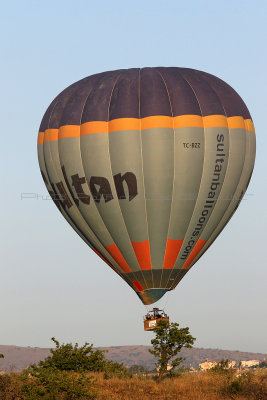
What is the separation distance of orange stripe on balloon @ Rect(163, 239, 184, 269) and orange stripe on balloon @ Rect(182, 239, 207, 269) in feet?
3.03

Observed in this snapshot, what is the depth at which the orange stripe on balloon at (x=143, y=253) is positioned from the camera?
126 ft

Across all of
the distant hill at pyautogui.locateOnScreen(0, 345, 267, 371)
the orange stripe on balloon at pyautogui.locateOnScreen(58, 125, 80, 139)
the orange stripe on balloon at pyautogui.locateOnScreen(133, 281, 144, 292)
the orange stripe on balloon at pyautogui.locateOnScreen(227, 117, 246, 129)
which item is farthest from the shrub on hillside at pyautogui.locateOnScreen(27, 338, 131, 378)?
the distant hill at pyautogui.locateOnScreen(0, 345, 267, 371)

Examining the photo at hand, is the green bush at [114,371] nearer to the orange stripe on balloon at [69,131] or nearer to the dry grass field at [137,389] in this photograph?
the dry grass field at [137,389]

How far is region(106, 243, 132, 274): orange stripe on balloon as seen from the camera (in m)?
38.9

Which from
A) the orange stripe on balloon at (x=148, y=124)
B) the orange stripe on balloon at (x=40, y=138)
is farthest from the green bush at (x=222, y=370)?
the orange stripe on balloon at (x=40, y=138)

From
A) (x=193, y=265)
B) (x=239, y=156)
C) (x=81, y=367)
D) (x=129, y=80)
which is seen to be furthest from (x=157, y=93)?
(x=81, y=367)

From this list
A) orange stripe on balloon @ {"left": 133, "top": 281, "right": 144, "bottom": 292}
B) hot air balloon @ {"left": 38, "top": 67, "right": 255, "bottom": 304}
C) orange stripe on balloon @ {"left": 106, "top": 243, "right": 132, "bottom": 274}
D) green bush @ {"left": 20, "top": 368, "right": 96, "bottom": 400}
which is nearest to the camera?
green bush @ {"left": 20, "top": 368, "right": 96, "bottom": 400}

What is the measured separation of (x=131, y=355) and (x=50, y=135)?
12660 cm

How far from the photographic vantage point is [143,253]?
38531 mm

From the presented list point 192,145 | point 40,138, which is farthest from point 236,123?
point 40,138

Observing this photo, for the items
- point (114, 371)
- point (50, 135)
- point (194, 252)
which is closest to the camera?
point (114, 371)

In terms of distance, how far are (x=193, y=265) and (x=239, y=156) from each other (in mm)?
6654

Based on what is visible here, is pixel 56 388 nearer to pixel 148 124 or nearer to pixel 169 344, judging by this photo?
pixel 169 344

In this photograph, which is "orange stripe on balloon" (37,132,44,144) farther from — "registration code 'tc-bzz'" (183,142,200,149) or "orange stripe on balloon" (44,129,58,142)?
"registration code 'tc-bzz'" (183,142,200,149)
